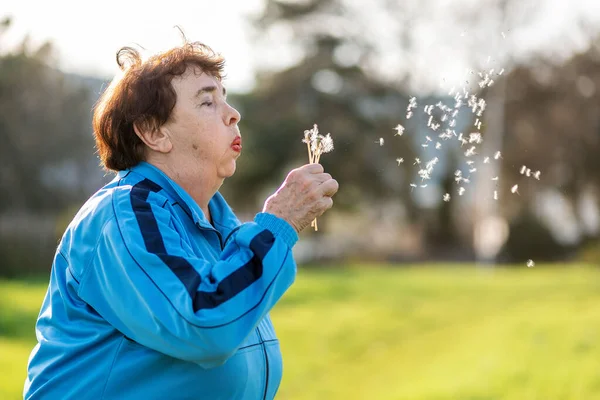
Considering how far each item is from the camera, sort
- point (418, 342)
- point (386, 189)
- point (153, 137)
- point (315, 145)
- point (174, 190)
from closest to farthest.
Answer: point (174, 190) < point (153, 137) < point (315, 145) < point (418, 342) < point (386, 189)

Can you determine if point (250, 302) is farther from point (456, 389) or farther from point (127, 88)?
point (456, 389)

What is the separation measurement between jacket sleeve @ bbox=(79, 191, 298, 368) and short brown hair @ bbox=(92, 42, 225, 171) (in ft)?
1.46

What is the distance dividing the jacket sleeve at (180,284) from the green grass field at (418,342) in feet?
18.9

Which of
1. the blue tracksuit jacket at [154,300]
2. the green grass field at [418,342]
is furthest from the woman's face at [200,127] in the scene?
the green grass field at [418,342]

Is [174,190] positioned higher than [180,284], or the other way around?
[174,190]

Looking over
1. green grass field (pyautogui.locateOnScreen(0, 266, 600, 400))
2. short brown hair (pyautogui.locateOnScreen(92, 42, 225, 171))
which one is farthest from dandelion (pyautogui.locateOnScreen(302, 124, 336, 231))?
green grass field (pyautogui.locateOnScreen(0, 266, 600, 400))

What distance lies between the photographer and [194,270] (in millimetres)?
2379

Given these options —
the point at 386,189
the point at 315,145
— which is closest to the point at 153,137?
the point at 315,145

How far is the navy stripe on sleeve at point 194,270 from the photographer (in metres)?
2.33

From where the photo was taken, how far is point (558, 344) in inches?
413

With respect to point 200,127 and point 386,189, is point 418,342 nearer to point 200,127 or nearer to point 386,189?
point 200,127

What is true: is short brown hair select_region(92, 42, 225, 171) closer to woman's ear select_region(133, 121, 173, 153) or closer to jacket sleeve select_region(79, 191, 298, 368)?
woman's ear select_region(133, 121, 173, 153)

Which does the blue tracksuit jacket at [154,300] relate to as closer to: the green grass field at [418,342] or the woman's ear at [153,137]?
the woman's ear at [153,137]

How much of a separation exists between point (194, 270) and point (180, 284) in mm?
63
